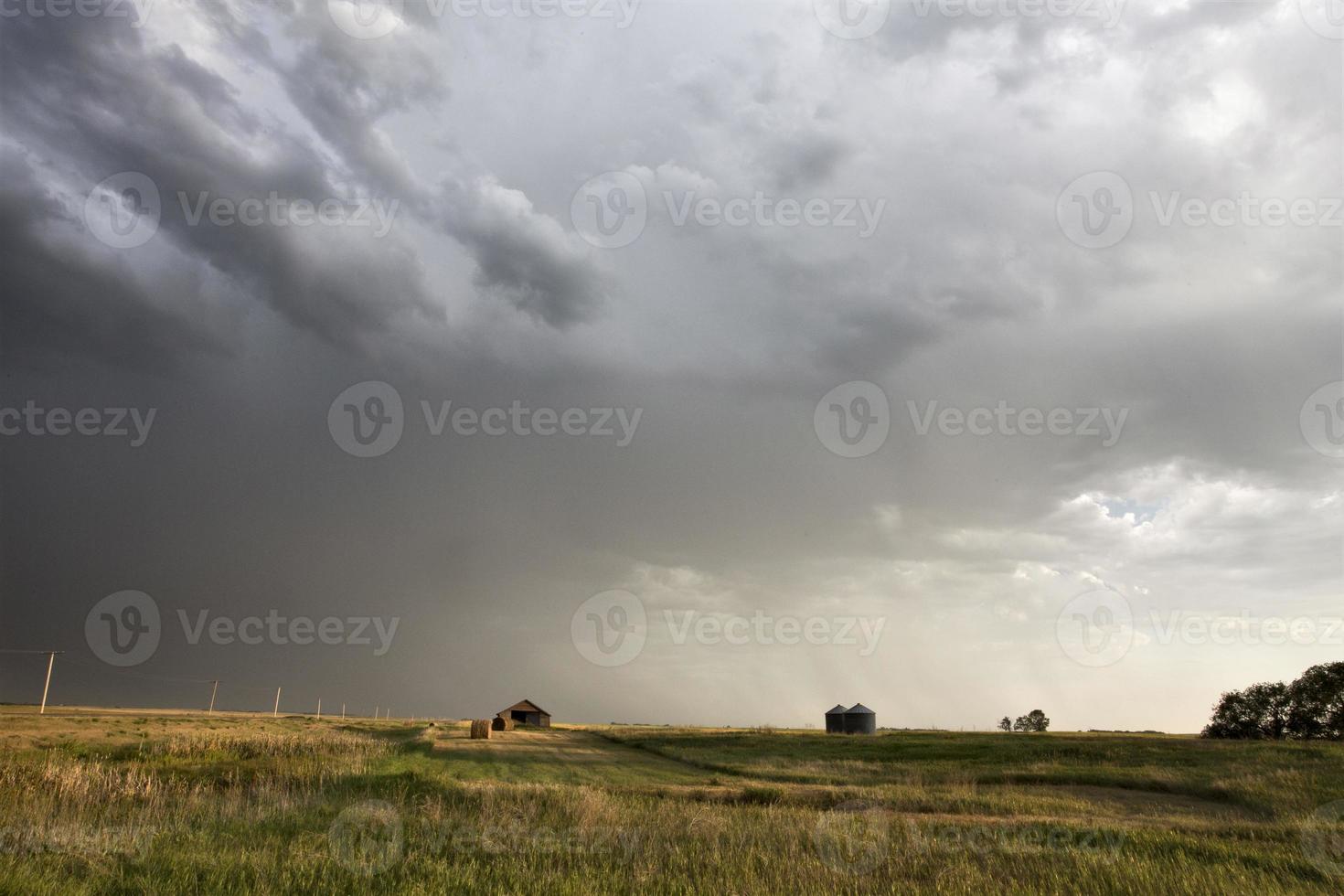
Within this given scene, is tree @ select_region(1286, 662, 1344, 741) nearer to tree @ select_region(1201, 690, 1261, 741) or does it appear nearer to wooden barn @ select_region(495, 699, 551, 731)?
tree @ select_region(1201, 690, 1261, 741)

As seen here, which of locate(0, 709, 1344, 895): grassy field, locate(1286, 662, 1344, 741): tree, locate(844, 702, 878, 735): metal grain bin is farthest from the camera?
locate(844, 702, 878, 735): metal grain bin

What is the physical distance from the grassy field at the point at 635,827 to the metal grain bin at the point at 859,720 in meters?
62.7

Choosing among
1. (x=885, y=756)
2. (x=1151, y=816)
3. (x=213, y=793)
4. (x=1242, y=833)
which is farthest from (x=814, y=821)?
(x=885, y=756)

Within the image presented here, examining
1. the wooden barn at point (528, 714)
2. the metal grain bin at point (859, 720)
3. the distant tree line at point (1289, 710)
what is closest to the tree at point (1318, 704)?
the distant tree line at point (1289, 710)

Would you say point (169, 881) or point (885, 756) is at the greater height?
point (169, 881)

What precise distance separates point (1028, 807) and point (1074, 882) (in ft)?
47.5

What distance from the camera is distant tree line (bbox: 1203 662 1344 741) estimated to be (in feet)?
243

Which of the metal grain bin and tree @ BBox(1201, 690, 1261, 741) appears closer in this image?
tree @ BBox(1201, 690, 1261, 741)

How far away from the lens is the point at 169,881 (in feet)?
35.0

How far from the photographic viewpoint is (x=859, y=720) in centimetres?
10112

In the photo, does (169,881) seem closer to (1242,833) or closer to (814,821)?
(814,821)

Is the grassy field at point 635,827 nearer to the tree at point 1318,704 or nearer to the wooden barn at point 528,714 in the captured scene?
the tree at point 1318,704

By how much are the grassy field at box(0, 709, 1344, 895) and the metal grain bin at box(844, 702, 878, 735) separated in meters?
62.7

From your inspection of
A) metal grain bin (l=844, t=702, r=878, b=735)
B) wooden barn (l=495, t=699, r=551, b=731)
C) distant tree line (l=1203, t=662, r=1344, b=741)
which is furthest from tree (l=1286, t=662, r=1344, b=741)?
wooden barn (l=495, t=699, r=551, b=731)
